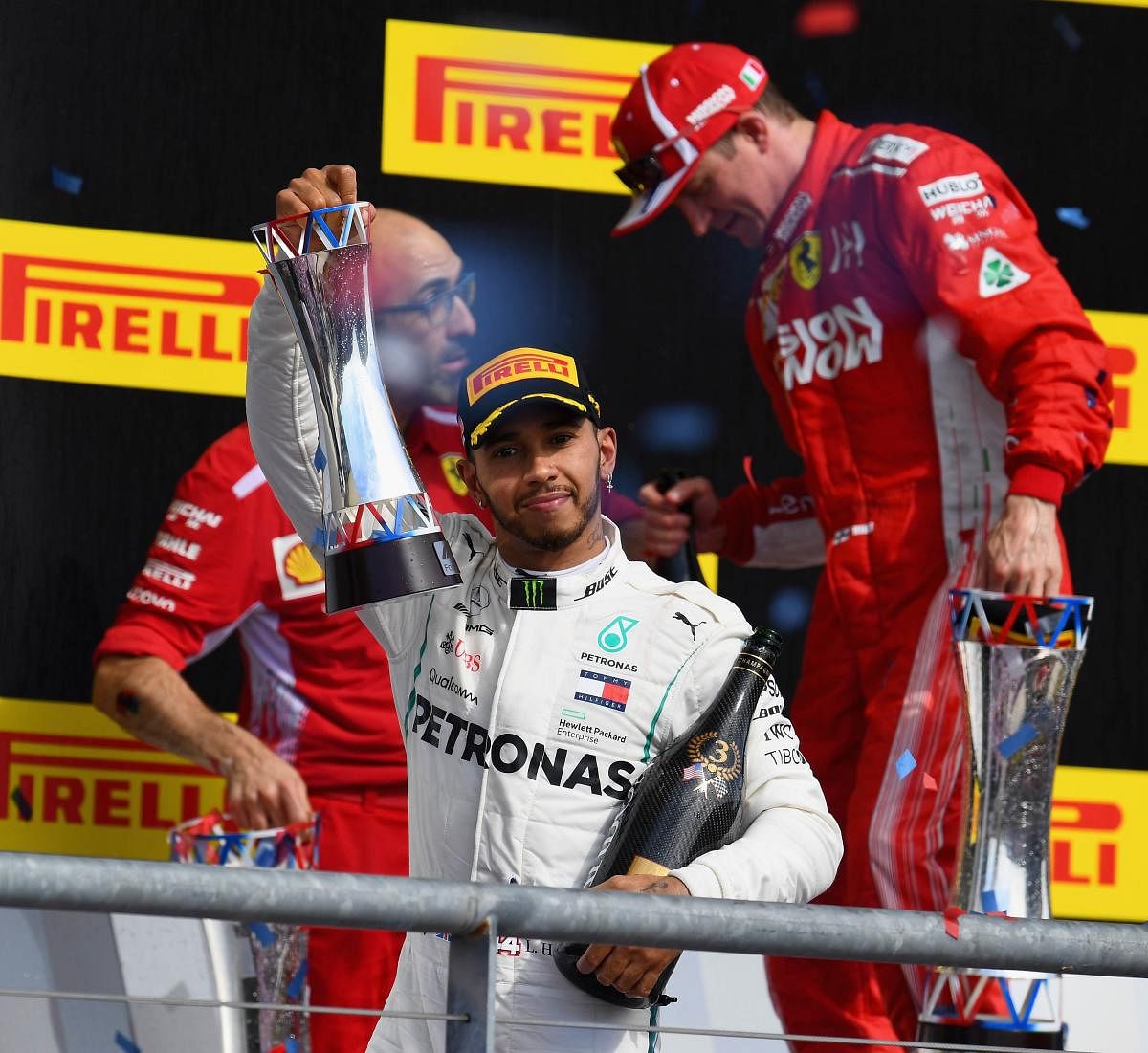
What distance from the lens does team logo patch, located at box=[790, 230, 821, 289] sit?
3074 millimetres

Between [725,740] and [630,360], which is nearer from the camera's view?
[725,740]

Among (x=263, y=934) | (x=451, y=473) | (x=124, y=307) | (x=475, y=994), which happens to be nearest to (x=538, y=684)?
(x=475, y=994)

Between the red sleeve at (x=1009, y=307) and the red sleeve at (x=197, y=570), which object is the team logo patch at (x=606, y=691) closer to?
the red sleeve at (x=1009, y=307)

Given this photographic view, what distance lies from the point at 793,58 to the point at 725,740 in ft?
5.72

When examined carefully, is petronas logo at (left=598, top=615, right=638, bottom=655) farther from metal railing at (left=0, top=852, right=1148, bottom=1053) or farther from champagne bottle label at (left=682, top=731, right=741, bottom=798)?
metal railing at (left=0, top=852, right=1148, bottom=1053)

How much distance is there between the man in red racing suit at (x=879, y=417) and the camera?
2.82 meters

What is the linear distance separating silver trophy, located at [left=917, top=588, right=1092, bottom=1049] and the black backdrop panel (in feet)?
2.17

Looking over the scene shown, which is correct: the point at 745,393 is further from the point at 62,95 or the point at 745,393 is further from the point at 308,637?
the point at 62,95

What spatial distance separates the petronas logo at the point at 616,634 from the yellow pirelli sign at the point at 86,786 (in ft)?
4.67

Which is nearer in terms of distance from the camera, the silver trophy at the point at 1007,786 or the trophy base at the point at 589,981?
the trophy base at the point at 589,981

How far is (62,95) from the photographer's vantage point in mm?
3170

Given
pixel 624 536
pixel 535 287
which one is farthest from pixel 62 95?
pixel 624 536

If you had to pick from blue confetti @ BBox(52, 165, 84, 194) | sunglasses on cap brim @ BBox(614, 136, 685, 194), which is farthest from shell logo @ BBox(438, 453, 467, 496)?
blue confetti @ BBox(52, 165, 84, 194)

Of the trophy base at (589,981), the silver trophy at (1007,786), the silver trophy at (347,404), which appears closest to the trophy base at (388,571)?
the silver trophy at (347,404)
